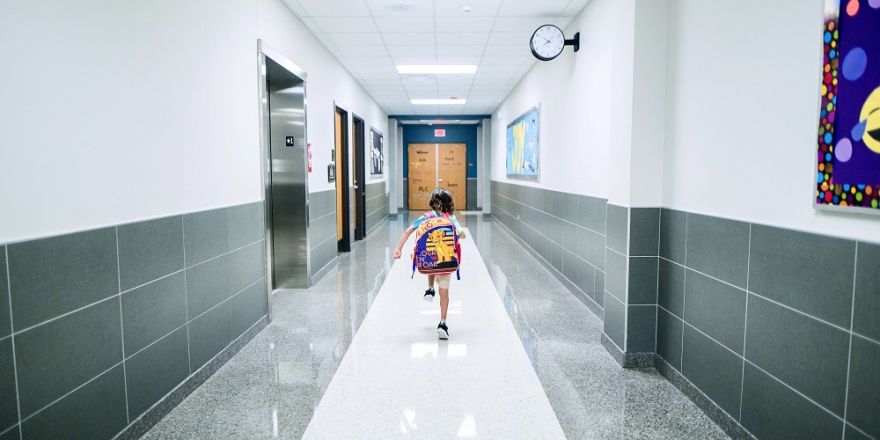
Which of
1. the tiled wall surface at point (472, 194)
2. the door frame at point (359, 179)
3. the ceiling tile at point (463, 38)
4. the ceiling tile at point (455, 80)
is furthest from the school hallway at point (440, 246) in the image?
the tiled wall surface at point (472, 194)

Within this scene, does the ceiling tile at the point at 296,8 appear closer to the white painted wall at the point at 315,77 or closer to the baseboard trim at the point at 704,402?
the white painted wall at the point at 315,77

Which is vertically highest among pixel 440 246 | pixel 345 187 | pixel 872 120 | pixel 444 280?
pixel 872 120

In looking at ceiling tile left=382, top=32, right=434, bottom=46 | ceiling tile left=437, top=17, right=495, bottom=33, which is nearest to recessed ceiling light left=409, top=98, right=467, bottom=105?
ceiling tile left=382, top=32, right=434, bottom=46

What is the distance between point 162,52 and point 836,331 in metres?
3.45

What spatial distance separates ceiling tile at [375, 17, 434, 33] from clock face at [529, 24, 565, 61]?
3.81 ft

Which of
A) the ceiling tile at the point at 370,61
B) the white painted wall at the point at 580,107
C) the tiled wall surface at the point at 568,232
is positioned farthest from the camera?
the ceiling tile at the point at 370,61

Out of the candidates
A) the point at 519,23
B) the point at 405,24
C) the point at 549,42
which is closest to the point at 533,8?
the point at 549,42

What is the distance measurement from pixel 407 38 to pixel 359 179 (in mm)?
3766

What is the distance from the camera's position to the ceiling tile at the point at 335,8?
520cm

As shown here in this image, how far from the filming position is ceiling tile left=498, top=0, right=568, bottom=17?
206 inches

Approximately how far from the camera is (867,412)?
1854mm

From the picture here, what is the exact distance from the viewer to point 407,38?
6.59m

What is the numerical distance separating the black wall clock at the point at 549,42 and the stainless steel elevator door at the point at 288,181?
2522 mm

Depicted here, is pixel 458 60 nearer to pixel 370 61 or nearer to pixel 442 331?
pixel 370 61
